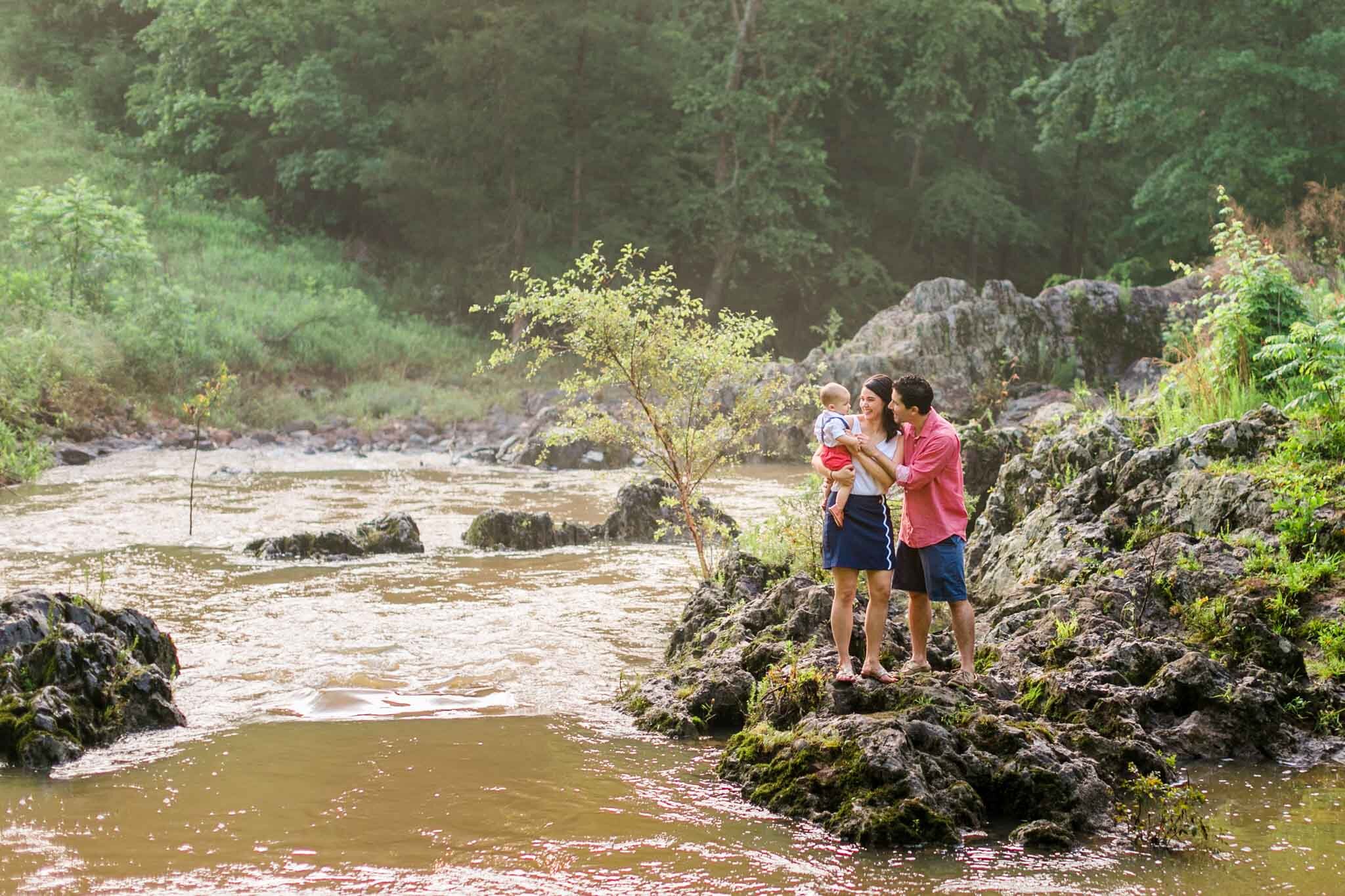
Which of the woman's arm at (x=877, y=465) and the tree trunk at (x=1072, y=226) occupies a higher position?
the tree trunk at (x=1072, y=226)

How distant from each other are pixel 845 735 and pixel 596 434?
557 centimetres

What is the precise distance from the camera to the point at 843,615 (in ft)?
20.7

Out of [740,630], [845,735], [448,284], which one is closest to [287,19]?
[448,284]

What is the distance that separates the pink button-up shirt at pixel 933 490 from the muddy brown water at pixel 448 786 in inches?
65.7

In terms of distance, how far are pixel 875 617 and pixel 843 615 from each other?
18 cm

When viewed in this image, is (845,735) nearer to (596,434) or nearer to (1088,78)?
(596,434)

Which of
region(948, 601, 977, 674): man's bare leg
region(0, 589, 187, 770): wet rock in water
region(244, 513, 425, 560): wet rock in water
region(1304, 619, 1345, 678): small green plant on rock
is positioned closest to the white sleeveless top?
region(948, 601, 977, 674): man's bare leg

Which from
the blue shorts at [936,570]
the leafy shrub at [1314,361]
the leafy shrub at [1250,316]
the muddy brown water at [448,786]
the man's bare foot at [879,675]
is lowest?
the muddy brown water at [448,786]

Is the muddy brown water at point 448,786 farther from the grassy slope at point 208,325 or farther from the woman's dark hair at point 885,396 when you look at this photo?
the grassy slope at point 208,325

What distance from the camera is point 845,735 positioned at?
577cm

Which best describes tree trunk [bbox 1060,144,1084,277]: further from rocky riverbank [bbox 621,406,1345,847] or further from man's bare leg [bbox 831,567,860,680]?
man's bare leg [bbox 831,567,860,680]

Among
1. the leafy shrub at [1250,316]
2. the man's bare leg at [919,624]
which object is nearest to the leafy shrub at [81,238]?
the leafy shrub at [1250,316]

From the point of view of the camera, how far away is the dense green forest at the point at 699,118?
32.1 metres

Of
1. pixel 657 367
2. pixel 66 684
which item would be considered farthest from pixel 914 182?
pixel 66 684
